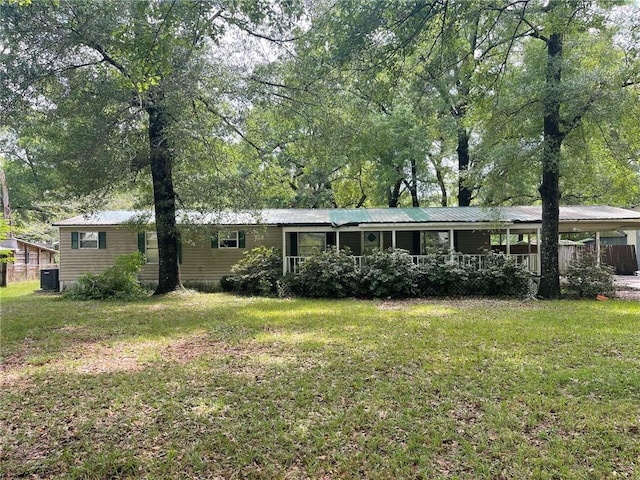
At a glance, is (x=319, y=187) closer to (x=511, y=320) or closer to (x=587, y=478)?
(x=511, y=320)

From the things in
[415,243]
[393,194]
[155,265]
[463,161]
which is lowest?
[155,265]

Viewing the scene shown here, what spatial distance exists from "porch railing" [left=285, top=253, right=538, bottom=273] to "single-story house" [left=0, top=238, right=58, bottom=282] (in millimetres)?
14527

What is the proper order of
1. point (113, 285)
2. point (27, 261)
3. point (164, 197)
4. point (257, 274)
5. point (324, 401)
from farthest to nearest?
1. point (27, 261)
2. point (257, 274)
3. point (164, 197)
4. point (113, 285)
5. point (324, 401)

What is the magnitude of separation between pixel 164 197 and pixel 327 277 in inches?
227

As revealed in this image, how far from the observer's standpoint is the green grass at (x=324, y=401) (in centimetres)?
295

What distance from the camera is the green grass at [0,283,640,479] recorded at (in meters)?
2.95

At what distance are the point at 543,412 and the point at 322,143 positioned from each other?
968cm

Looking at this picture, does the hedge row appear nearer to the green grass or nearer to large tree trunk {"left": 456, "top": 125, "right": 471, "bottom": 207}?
the green grass

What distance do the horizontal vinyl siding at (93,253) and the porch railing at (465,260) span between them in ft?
21.0

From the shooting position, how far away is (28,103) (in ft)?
29.8

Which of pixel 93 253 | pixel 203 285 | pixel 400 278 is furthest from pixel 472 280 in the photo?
pixel 93 253

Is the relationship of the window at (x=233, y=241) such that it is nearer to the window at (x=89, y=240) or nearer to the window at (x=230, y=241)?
the window at (x=230, y=241)

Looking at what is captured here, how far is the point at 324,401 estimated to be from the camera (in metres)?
3.97

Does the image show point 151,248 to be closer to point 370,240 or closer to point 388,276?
point 370,240
